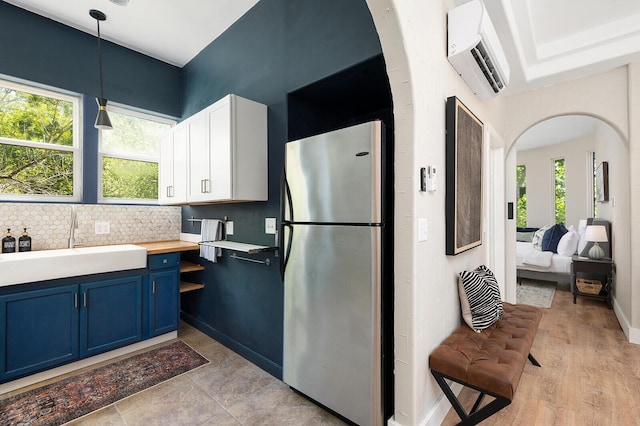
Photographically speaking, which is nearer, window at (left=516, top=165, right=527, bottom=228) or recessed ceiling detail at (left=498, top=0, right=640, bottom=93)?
recessed ceiling detail at (left=498, top=0, right=640, bottom=93)

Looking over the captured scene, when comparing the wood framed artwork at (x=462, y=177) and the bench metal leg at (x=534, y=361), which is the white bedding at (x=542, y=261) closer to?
the bench metal leg at (x=534, y=361)

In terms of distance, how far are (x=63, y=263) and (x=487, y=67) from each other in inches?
139

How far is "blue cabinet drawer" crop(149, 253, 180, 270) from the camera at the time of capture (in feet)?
9.43

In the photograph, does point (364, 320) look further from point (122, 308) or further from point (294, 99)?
point (122, 308)

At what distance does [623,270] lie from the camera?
340 centimetres

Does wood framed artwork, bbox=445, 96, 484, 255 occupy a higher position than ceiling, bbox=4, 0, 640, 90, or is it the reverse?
ceiling, bbox=4, 0, 640, 90

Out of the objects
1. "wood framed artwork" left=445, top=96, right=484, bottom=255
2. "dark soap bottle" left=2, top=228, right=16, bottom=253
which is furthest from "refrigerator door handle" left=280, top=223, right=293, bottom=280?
"dark soap bottle" left=2, top=228, right=16, bottom=253

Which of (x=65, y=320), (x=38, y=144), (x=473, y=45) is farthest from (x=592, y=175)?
(x=38, y=144)

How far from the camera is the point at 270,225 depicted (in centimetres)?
250

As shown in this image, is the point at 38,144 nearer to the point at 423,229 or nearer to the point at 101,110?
the point at 101,110

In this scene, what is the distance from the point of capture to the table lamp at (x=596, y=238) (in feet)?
13.2

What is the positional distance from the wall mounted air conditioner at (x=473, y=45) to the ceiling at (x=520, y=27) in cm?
48

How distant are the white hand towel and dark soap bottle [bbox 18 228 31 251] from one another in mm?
1472

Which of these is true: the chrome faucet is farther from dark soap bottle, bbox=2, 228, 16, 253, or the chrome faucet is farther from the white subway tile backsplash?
dark soap bottle, bbox=2, 228, 16, 253
